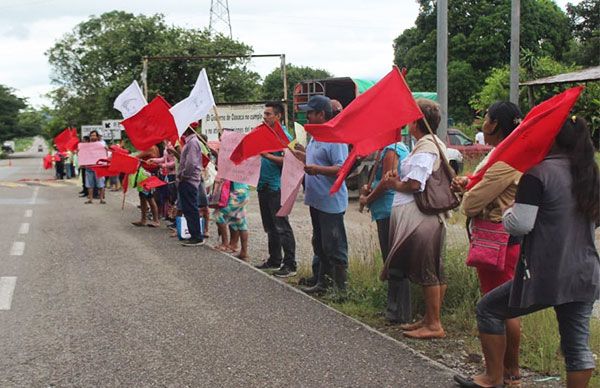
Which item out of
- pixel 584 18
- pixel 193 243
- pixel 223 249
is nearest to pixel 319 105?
pixel 223 249

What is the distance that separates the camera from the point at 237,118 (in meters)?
16.9

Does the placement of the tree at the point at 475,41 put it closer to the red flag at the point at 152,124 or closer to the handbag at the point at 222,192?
the red flag at the point at 152,124

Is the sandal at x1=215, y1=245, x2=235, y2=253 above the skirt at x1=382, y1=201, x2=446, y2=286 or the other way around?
the other way around

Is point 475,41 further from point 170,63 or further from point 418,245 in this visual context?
point 418,245

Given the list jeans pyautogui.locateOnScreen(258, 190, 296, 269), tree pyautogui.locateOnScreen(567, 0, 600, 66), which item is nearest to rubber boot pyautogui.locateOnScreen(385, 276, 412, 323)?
jeans pyautogui.locateOnScreen(258, 190, 296, 269)

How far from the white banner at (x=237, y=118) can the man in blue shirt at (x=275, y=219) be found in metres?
8.14

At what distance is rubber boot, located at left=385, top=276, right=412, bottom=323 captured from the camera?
6016mm

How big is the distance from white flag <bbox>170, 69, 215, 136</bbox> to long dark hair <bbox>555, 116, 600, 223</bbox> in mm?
6363

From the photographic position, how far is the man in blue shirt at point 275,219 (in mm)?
8476

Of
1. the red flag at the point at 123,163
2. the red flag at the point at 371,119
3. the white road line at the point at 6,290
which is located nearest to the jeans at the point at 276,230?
the white road line at the point at 6,290

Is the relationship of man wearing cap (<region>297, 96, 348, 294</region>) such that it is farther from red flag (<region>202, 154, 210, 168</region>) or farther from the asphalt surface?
red flag (<region>202, 154, 210, 168</region>)

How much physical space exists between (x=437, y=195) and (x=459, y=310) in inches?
49.4

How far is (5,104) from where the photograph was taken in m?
96.2

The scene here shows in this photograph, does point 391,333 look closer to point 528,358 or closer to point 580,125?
point 528,358
